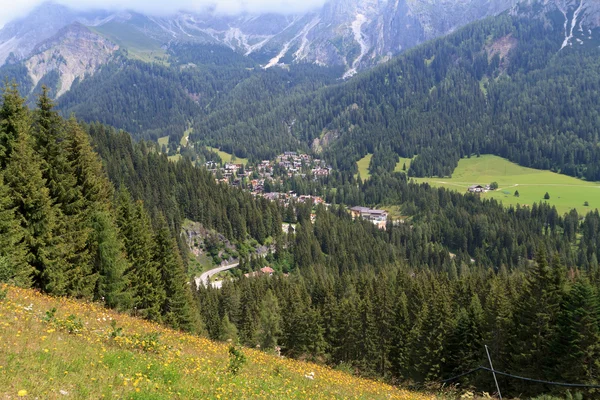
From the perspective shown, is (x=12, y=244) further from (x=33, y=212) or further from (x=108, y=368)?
(x=108, y=368)

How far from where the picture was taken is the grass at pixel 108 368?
11.4 meters

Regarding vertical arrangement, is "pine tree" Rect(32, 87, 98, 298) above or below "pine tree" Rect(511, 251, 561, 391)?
above

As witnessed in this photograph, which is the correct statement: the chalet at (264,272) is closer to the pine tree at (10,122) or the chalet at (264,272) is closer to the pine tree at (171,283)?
the pine tree at (171,283)

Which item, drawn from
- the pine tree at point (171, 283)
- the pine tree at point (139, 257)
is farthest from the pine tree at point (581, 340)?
the pine tree at point (171, 283)

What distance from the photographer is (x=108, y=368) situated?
13438mm

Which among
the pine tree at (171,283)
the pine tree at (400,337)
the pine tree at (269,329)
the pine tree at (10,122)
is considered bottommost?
the pine tree at (269,329)

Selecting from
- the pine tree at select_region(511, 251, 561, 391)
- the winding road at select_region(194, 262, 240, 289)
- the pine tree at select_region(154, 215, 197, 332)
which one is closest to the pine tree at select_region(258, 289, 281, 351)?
the pine tree at select_region(154, 215, 197, 332)

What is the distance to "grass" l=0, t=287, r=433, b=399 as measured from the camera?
1139 centimetres

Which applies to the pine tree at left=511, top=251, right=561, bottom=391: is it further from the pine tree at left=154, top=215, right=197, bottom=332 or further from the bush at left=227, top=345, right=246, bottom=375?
the pine tree at left=154, top=215, right=197, bottom=332

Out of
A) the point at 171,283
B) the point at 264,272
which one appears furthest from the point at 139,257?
the point at 264,272

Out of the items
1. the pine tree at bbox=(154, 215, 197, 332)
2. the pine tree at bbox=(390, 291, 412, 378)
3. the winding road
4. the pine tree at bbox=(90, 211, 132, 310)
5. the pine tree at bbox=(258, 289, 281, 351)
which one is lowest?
the winding road

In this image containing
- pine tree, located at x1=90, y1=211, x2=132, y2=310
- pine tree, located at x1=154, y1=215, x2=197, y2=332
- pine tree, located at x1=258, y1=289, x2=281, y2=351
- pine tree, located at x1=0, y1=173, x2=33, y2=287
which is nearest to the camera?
pine tree, located at x1=0, y1=173, x2=33, y2=287

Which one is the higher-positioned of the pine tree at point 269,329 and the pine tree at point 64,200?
the pine tree at point 64,200

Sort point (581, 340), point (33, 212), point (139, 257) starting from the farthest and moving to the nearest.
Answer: point (139, 257) → point (581, 340) → point (33, 212)
